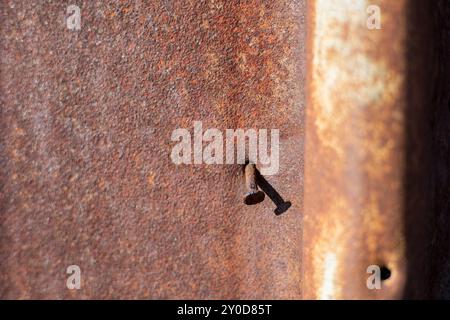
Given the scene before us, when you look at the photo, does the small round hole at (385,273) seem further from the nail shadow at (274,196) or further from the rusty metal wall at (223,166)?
the nail shadow at (274,196)

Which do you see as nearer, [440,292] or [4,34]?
[4,34]

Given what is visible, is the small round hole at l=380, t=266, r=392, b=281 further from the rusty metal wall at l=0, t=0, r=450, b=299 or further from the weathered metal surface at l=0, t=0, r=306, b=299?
the weathered metal surface at l=0, t=0, r=306, b=299

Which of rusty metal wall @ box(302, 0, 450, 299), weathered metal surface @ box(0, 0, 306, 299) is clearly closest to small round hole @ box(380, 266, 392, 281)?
rusty metal wall @ box(302, 0, 450, 299)

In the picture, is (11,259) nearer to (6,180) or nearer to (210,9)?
(6,180)

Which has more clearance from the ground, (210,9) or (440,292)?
(210,9)
